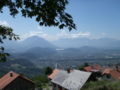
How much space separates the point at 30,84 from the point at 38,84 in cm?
1259

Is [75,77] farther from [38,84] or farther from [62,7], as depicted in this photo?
[62,7]

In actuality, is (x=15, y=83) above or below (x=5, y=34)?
below

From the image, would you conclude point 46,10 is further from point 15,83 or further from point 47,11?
point 15,83

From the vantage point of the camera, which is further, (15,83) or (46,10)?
(15,83)

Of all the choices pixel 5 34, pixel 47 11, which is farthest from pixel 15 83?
pixel 47 11

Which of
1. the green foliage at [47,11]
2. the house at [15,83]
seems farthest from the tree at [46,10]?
the house at [15,83]

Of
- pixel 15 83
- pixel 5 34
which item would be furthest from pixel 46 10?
pixel 15 83

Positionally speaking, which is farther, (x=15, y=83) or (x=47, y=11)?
(x=15, y=83)

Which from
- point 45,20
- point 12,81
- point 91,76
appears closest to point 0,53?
point 45,20

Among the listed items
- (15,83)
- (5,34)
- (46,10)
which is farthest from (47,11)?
(15,83)

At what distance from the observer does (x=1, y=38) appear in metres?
11.7

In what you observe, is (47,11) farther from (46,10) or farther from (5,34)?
(5,34)

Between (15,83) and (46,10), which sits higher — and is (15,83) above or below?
below

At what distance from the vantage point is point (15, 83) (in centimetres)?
5672
